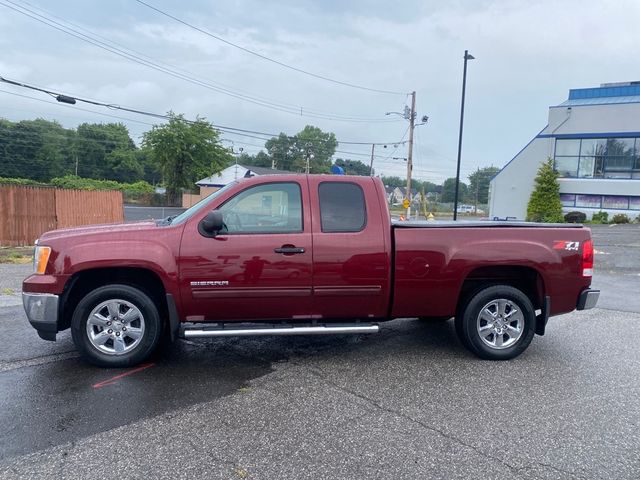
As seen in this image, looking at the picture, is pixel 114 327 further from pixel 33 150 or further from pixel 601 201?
pixel 33 150

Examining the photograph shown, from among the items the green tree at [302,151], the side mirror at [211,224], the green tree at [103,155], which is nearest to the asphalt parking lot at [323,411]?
the side mirror at [211,224]

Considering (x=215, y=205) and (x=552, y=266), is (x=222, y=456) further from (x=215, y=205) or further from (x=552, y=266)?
(x=552, y=266)

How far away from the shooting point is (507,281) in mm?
5270

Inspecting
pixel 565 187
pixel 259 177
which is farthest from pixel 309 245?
pixel 565 187

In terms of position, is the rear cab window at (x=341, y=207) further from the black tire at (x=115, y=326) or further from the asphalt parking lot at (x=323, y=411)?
the black tire at (x=115, y=326)

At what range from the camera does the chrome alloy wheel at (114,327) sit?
15.0ft

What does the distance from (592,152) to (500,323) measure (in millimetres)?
33110

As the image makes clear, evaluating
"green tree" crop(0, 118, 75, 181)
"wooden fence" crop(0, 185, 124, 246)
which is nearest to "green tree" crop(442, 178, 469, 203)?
"green tree" crop(0, 118, 75, 181)

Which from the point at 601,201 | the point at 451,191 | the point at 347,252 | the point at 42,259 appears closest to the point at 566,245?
the point at 347,252

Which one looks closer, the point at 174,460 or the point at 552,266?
the point at 174,460

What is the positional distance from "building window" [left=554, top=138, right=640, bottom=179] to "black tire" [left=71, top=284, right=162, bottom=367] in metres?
35.1

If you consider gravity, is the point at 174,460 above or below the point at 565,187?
below

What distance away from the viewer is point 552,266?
5.00 meters

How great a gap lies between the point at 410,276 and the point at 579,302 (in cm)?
192
